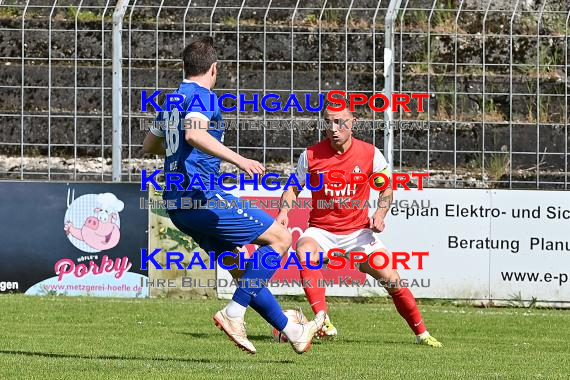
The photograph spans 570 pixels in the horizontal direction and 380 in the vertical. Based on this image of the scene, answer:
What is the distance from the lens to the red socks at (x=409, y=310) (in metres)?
10.6

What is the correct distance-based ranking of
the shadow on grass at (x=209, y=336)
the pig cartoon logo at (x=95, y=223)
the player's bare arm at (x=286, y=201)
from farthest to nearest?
the pig cartoon logo at (x=95, y=223) < the shadow on grass at (x=209, y=336) < the player's bare arm at (x=286, y=201)

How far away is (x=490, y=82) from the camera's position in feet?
50.6

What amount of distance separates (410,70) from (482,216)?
2.04 meters

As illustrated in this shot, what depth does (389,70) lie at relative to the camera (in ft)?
47.0

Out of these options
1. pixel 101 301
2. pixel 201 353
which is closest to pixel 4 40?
pixel 101 301

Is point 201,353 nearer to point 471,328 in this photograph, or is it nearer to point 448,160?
point 471,328

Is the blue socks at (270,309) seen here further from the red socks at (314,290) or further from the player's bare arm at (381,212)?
the red socks at (314,290)

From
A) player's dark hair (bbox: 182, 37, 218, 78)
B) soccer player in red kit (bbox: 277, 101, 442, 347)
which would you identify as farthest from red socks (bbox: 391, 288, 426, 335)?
player's dark hair (bbox: 182, 37, 218, 78)

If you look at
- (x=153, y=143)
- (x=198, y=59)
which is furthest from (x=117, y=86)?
(x=198, y=59)

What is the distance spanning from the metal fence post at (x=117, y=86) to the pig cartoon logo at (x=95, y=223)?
0.31 metres

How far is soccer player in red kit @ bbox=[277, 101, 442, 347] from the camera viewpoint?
10.7 metres

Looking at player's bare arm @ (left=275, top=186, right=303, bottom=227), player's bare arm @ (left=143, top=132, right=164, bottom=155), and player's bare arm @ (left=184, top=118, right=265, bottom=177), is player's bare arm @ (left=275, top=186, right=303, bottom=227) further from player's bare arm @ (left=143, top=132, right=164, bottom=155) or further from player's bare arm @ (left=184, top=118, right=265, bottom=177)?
player's bare arm @ (left=184, top=118, right=265, bottom=177)

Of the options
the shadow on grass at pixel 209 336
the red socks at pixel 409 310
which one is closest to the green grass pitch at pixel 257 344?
the shadow on grass at pixel 209 336

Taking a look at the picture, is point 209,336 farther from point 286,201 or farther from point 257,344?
point 286,201
